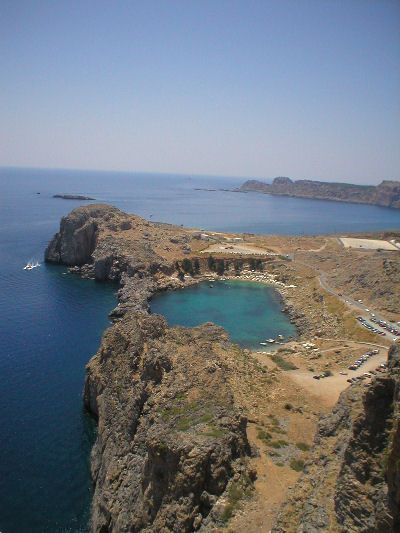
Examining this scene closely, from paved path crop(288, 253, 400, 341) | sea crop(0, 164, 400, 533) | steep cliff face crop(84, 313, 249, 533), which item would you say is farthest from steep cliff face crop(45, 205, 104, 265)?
steep cliff face crop(84, 313, 249, 533)

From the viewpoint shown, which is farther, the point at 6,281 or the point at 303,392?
the point at 6,281

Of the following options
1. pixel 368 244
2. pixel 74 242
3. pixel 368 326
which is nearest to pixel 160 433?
pixel 368 326

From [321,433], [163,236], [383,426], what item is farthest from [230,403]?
[163,236]

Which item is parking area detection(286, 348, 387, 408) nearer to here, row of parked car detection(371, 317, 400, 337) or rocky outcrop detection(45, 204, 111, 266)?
row of parked car detection(371, 317, 400, 337)

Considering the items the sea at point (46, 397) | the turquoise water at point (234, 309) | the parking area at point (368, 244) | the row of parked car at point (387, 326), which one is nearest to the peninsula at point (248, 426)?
the row of parked car at point (387, 326)

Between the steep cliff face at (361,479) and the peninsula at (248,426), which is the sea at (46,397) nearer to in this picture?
the peninsula at (248,426)

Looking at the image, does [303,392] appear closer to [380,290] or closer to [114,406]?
[114,406]

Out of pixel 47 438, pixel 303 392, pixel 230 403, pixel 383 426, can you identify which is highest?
pixel 383 426
